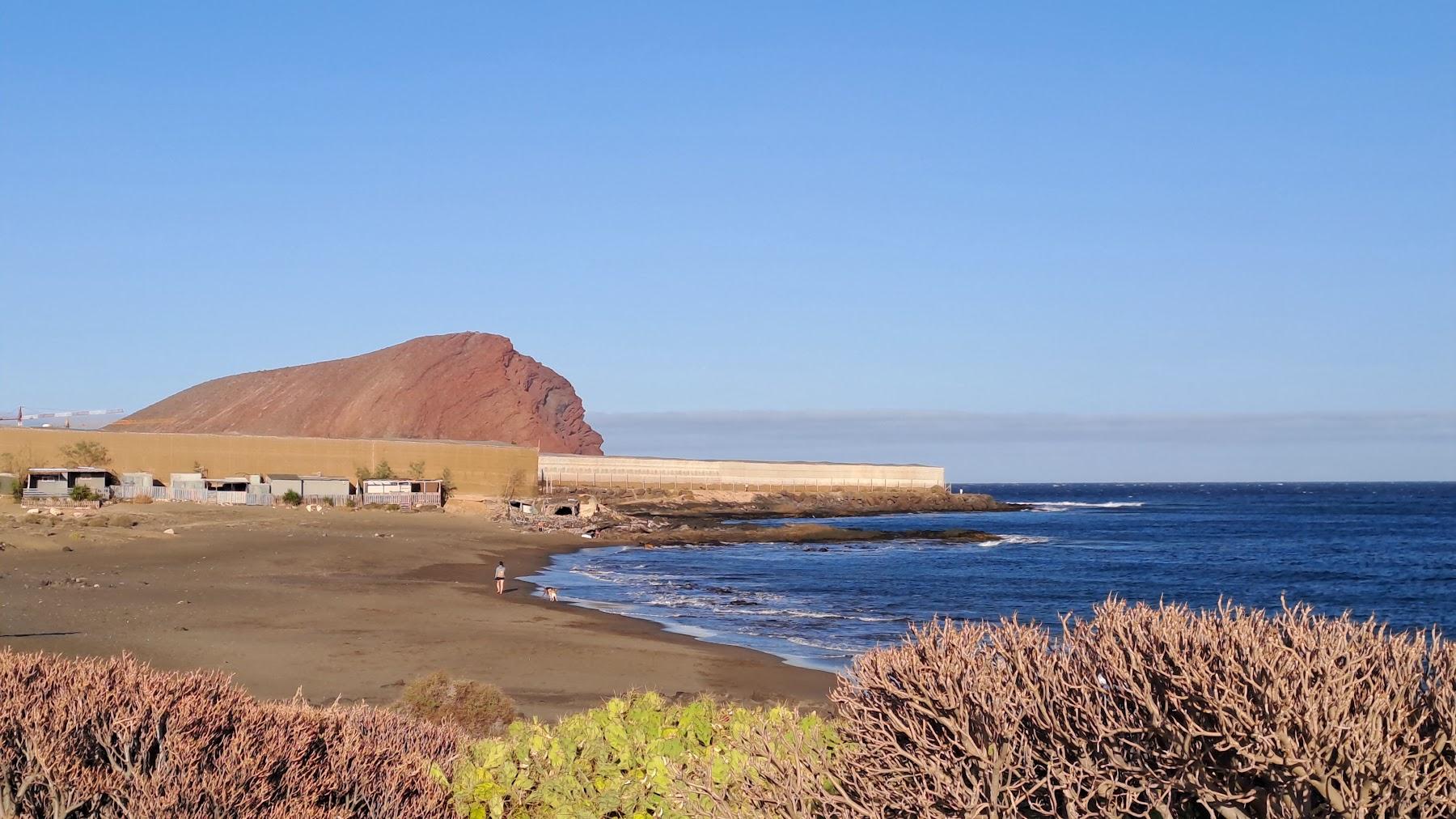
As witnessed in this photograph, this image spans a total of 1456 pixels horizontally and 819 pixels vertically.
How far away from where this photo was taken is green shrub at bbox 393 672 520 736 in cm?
1103

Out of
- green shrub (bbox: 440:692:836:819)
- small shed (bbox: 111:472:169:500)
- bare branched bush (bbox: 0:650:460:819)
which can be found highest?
bare branched bush (bbox: 0:650:460:819)

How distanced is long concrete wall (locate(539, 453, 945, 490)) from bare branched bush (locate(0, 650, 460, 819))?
10295 centimetres

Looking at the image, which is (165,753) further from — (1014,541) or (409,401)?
(409,401)

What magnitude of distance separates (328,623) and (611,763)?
17123mm

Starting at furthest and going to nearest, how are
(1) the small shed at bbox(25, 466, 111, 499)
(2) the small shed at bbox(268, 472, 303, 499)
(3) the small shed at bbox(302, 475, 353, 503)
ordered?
(3) the small shed at bbox(302, 475, 353, 503), (2) the small shed at bbox(268, 472, 303, 499), (1) the small shed at bbox(25, 466, 111, 499)

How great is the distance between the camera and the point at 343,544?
40.1 metres

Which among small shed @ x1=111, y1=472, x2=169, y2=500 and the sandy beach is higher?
small shed @ x1=111, y1=472, x2=169, y2=500

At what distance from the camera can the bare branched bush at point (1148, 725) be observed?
3.58m

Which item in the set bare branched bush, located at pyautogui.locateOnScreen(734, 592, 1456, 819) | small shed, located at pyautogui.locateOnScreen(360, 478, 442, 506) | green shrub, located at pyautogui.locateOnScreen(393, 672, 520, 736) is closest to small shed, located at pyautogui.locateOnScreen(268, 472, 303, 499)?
small shed, located at pyautogui.locateOnScreen(360, 478, 442, 506)

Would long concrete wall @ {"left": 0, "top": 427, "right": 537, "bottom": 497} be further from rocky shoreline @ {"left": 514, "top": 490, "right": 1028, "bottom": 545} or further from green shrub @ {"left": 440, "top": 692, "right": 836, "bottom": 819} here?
green shrub @ {"left": 440, "top": 692, "right": 836, "bottom": 819}

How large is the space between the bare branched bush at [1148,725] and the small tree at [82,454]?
237 feet

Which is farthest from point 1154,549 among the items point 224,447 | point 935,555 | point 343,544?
point 224,447

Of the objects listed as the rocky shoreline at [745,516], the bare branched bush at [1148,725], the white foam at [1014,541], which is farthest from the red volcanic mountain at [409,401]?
the bare branched bush at [1148,725]

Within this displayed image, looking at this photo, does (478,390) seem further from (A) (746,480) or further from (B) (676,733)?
(B) (676,733)
